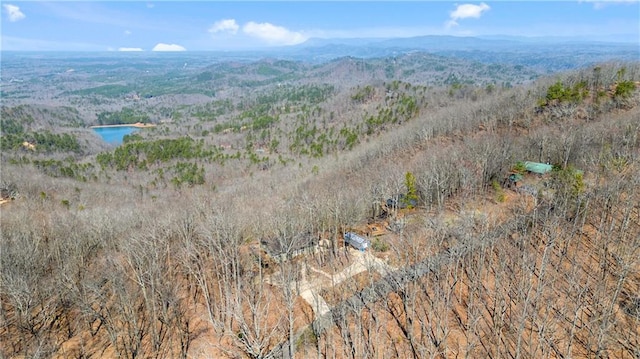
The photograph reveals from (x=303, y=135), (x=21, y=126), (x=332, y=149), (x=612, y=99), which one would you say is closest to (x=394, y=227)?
(x=612, y=99)

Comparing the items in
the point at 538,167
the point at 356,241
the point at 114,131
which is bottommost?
the point at 114,131

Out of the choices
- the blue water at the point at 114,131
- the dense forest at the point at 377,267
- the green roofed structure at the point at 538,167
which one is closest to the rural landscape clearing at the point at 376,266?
the dense forest at the point at 377,267

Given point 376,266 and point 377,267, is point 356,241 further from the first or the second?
point 377,267

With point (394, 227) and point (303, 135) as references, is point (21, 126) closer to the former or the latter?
point (303, 135)

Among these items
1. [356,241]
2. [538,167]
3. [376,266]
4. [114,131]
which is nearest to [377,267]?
[376,266]

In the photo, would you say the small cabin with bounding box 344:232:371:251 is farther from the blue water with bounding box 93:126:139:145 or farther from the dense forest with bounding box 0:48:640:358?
the blue water with bounding box 93:126:139:145

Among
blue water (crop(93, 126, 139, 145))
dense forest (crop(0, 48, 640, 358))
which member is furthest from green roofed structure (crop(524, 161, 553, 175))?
blue water (crop(93, 126, 139, 145))

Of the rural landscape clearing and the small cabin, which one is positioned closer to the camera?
the rural landscape clearing

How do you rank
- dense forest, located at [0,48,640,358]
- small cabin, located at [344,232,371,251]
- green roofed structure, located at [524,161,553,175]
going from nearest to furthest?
1. dense forest, located at [0,48,640,358]
2. small cabin, located at [344,232,371,251]
3. green roofed structure, located at [524,161,553,175]

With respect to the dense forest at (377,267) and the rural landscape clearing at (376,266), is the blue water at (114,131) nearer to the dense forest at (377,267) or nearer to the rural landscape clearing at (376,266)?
the rural landscape clearing at (376,266)
